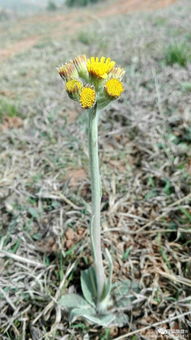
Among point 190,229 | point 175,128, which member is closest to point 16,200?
point 190,229

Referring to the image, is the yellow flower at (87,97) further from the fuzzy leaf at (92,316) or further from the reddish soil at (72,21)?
the reddish soil at (72,21)

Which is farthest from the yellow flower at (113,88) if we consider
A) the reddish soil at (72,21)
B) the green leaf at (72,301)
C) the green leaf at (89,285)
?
the reddish soil at (72,21)

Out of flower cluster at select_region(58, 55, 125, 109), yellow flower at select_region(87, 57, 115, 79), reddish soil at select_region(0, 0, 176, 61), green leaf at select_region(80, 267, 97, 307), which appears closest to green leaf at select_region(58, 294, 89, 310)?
green leaf at select_region(80, 267, 97, 307)

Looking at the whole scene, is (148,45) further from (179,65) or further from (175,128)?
(175,128)

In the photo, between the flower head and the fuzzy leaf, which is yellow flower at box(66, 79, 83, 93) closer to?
the flower head

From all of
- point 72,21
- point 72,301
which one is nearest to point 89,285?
point 72,301

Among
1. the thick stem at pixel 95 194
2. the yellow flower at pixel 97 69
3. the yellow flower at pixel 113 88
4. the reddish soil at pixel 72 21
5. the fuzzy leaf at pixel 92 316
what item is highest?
the reddish soil at pixel 72 21
